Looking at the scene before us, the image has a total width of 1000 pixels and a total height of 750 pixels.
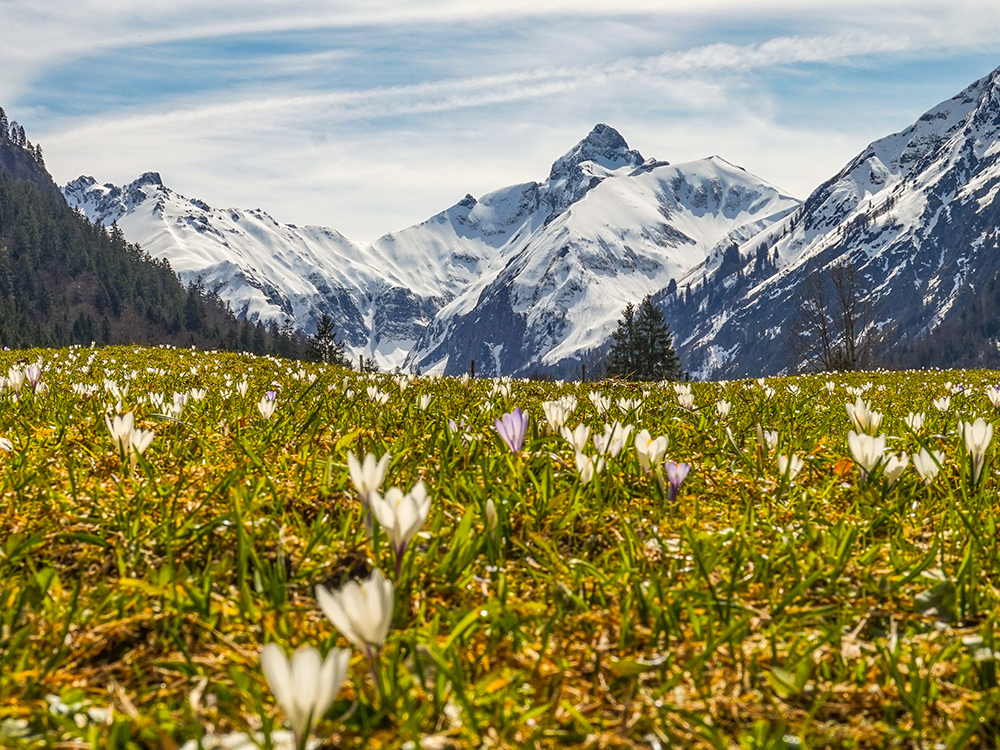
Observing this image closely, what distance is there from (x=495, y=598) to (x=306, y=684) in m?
1.17

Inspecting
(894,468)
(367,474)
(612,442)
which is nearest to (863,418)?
(894,468)

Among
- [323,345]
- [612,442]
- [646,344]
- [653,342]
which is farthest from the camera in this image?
[323,345]

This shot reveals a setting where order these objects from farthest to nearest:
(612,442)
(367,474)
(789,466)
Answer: (612,442)
(789,466)
(367,474)

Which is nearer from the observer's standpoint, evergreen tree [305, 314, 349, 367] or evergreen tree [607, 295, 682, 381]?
evergreen tree [607, 295, 682, 381]

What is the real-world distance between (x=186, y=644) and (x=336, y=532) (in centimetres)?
86

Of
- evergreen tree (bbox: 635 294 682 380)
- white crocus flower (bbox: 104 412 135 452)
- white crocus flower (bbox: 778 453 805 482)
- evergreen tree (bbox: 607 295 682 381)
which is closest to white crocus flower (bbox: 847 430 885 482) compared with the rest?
white crocus flower (bbox: 778 453 805 482)

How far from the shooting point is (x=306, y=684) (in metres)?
1.35

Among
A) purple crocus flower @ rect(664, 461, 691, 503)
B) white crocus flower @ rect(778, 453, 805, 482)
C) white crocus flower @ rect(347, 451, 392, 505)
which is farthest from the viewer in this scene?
white crocus flower @ rect(778, 453, 805, 482)

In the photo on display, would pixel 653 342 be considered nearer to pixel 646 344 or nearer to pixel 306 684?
pixel 646 344

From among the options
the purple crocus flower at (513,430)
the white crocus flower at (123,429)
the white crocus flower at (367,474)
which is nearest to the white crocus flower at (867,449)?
the purple crocus flower at (513,430)

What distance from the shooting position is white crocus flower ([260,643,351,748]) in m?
1.33

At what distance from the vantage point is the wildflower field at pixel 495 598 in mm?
1710

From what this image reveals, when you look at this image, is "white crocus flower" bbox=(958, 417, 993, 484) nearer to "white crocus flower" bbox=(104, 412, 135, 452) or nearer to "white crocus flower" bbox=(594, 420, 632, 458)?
"white crocus flower" bbox=(594, 420, 632, 458)

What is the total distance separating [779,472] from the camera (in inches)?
153
